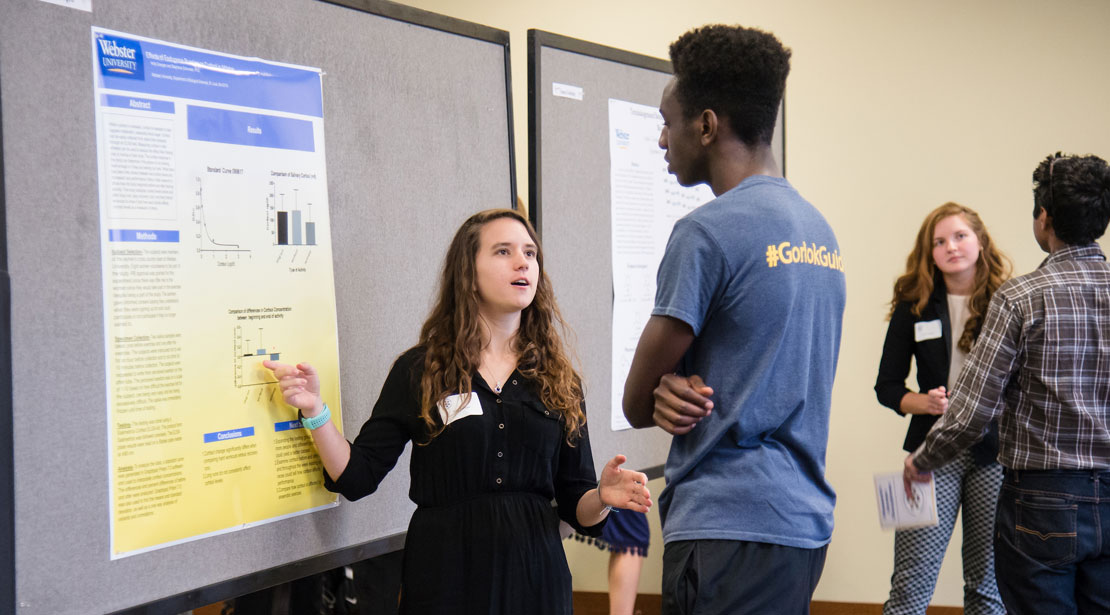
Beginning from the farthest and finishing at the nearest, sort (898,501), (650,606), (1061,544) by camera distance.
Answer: (650,606) < (898,501) < (1061,544)

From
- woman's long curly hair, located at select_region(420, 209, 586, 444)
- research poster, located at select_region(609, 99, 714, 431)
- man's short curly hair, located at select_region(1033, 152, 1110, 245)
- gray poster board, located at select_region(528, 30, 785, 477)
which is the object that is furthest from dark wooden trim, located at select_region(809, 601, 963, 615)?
woman's long curly hair, located at select_region(420, 209, 586, 444)

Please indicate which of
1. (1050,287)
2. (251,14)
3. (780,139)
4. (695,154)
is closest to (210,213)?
(251,14)

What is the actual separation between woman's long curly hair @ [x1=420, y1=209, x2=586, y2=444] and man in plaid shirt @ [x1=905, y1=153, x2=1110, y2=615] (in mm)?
1021

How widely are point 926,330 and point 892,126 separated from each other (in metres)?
1.31

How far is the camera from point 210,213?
62.0 inches

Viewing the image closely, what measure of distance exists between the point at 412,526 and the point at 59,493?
0.65 m

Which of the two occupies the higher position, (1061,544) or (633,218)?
(633,218)

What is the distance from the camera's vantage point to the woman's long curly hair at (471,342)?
1759 mm

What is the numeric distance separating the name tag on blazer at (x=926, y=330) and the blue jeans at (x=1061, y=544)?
1.06m

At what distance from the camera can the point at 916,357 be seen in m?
3.06

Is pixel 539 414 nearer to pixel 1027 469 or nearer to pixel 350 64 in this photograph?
pixel 350 64

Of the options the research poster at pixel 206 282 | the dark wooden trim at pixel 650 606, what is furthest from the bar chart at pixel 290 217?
the dark wooden trim at pixel 650 606

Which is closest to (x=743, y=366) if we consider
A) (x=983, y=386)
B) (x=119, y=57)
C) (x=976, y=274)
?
(x=983, y=386)

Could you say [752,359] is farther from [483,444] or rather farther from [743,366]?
[483,444]
